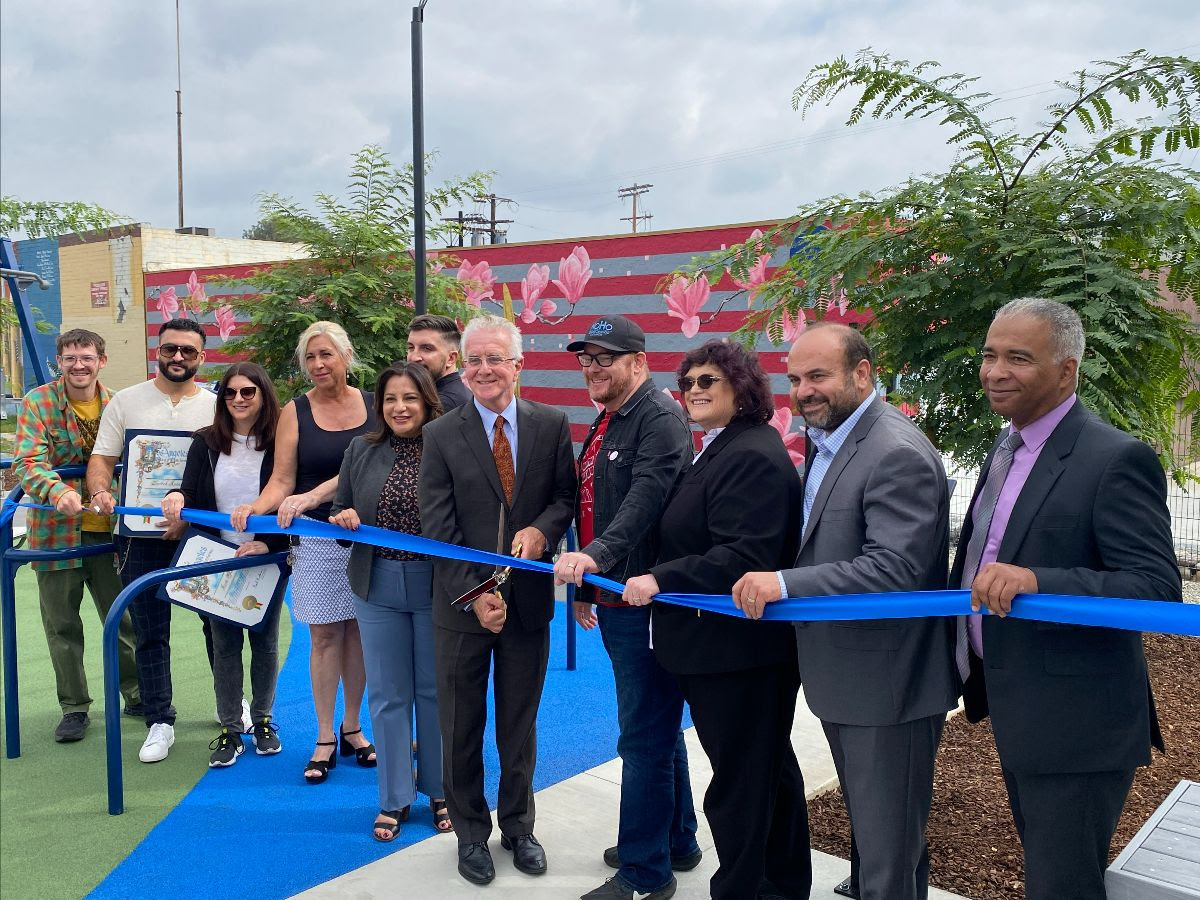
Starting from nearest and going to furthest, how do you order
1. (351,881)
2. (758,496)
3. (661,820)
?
(758,496) < (661,820) < (351,881)

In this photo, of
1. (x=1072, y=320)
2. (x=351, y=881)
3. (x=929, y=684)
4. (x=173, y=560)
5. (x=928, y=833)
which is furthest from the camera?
(x=173, y=560)

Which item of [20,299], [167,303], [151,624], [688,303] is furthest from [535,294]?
[167,303]

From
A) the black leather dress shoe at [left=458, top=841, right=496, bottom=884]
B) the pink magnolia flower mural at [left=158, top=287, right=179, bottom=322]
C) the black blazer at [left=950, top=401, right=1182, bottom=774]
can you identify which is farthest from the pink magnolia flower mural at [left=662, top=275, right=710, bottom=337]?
the pink magnolia flower mural at [left=158, top=287, right=179, bottom=322]

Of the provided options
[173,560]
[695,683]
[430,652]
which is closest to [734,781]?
[695,683]

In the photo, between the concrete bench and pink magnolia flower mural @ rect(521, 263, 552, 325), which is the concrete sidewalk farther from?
pink magnolia flower mural @ rect(521, 263, 552, 325)

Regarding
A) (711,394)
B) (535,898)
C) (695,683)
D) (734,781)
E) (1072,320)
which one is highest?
(1072,320)

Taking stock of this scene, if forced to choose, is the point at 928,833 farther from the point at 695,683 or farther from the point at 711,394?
the point at 711,394

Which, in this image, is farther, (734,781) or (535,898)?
(535,898)

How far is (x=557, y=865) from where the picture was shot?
4.04m

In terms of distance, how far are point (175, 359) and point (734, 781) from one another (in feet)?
11.6

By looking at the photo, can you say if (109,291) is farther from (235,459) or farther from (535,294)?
(235,459)

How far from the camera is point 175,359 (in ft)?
16.7

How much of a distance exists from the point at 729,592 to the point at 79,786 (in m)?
3.66

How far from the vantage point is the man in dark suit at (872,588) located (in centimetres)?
280
